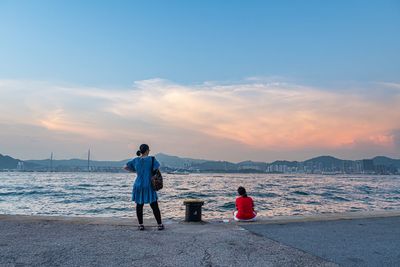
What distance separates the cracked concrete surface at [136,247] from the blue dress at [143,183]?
0.69 m

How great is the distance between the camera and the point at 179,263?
15.5 feet

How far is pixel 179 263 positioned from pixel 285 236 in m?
2.85

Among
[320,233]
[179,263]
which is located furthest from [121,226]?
[320,233]

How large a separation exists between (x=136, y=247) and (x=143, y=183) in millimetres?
1842

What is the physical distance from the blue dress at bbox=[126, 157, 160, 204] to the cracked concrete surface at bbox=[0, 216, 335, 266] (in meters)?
0.69

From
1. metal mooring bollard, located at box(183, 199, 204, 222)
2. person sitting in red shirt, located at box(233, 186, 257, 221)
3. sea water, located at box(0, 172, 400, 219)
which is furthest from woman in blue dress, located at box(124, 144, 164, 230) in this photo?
sea water, located at box(0, 172, 400, 219)

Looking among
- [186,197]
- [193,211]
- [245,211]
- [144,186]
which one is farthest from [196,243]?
[186,197]

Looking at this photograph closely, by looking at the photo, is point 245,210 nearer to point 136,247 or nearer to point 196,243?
point 196,243

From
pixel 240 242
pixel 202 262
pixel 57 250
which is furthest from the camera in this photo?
pixel 240 242

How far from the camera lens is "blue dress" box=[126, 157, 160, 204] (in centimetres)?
716

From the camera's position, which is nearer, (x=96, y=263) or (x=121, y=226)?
(x=96, y=263)

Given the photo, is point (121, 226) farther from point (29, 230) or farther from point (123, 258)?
point (123, 258)

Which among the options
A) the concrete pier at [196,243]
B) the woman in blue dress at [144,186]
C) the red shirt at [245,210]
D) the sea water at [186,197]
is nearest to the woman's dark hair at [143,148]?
the woman in blue dress at [144,186]

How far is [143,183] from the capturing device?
7.18m
